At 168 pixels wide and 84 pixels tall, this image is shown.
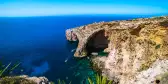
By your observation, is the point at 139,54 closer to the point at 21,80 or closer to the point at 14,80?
the point at 21,80

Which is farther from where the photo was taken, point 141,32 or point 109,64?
point 109,64

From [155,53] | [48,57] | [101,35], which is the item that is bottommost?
[48,57]

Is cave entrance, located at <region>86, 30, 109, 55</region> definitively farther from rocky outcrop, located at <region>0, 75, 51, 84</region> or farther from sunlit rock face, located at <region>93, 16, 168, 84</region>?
rocky outcrop, located at <region>0, 75, 51, 84</region>

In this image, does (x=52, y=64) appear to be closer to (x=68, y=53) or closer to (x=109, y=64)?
(x=68, y=53)

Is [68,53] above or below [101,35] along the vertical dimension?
below

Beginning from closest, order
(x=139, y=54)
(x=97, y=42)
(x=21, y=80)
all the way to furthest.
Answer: (x=21, y=80) < (x=139, y=54) < (x=97, y=42)

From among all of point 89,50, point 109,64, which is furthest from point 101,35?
point 109,64

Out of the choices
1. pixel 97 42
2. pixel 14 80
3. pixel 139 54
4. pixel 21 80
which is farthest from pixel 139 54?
pixel 97 42

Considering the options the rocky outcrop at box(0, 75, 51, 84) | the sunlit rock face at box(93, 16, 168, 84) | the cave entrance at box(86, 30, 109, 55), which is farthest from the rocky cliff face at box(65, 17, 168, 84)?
the cave entrance at box(86, 30, 109, 55)

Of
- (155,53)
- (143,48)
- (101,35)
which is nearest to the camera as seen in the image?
(155,53)
